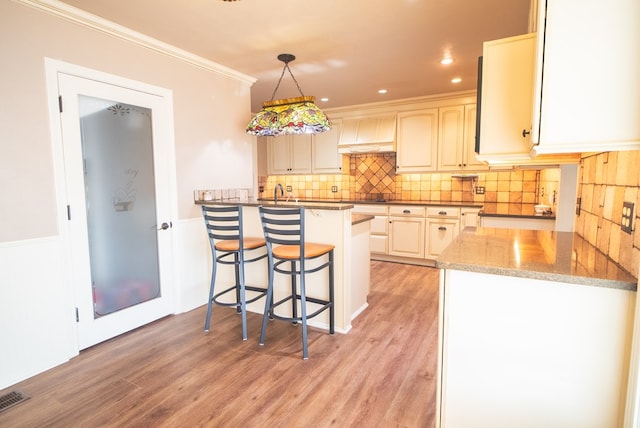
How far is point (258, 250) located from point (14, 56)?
7.13 feet

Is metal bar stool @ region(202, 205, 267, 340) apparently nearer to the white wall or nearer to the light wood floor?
the light wood floor

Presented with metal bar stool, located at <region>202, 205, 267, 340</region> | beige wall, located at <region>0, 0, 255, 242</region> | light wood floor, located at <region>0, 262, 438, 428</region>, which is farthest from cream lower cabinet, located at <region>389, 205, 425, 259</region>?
beige wall, located at <region>0, 0, 255, 242</region>

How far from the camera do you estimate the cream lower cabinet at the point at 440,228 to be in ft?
14.9

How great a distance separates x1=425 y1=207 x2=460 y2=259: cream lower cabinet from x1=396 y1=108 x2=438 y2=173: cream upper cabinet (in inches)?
A: 27.7

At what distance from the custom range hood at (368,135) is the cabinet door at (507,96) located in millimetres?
3396

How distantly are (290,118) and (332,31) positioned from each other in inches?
30.1

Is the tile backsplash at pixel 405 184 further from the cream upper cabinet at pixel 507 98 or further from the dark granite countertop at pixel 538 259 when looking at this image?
the cream upper cabinet at pixel 507 98

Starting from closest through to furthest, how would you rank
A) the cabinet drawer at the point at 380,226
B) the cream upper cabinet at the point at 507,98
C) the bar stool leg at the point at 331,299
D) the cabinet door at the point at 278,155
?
the cream upper cabinet at the point at 507,98, the bar stool leg at the point at 331,299, the cabinet drawer at the point at 380,226, the cabinet door at the point at 278,155

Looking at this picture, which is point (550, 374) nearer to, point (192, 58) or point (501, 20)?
point (501, 20)

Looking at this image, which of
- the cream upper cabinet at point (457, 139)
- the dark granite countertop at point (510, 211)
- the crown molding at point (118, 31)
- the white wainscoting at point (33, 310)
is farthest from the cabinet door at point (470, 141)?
the white wainscoting at point (33, 310)

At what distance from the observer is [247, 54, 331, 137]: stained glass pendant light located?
283 centimetres

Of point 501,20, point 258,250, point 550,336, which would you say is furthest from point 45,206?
point 501,20

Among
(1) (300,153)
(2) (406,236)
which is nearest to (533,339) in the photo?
(2) (406,236)

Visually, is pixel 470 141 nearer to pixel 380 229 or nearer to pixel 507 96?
pixel 380 229
